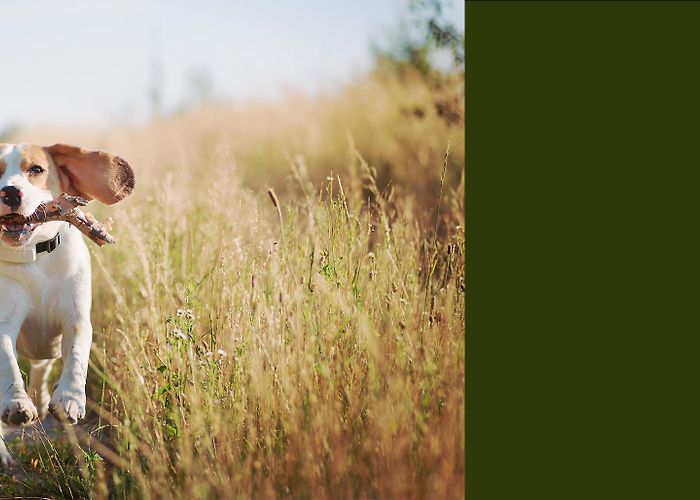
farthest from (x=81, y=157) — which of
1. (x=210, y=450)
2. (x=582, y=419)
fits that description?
(x=582, y=419)

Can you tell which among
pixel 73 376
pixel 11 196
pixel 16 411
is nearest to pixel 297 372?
pixel 73 376

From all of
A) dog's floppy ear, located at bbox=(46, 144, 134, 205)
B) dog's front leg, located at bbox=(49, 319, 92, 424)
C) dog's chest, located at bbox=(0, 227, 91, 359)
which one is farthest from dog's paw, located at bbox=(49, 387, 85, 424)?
dog's floppy ear, located at bbox=(46, 144, 134, 205)

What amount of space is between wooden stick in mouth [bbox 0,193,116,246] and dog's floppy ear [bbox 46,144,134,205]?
0.23ft

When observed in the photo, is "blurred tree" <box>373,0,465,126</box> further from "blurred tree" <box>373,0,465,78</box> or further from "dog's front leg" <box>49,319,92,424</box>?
"dog's front leg" <box>49,319,92,424</box>

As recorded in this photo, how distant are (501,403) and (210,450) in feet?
2.53

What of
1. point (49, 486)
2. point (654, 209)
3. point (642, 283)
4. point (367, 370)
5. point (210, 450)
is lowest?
point (49, 486)

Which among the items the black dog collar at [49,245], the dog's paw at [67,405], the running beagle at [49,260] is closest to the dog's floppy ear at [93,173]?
the running beagle at [49,260]

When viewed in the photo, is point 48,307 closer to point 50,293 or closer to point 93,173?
point 50,293

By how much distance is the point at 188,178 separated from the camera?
11.4 ft

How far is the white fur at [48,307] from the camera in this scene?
1976 millimetres

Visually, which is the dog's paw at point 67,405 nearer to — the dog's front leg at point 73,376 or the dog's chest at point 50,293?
the dog's front leg at point 73,376

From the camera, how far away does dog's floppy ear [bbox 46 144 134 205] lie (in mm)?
2156

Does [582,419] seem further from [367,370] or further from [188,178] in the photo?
[188,178]

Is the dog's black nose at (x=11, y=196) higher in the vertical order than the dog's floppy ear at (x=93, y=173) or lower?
lower
